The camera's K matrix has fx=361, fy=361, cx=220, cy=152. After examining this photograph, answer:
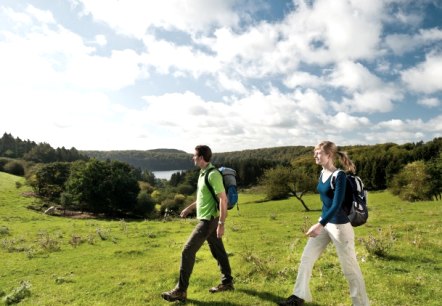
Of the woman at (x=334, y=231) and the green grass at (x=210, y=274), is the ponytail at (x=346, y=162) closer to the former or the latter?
the woman at (x=334, y=231)

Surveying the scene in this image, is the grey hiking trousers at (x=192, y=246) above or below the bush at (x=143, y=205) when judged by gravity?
above

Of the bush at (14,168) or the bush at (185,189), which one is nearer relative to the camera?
the bush at (14,168)

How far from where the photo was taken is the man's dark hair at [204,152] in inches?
309

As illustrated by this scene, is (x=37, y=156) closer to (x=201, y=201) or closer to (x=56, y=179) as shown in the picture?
(x=56, y=179)

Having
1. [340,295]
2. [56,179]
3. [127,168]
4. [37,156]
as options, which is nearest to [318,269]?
[340,295]

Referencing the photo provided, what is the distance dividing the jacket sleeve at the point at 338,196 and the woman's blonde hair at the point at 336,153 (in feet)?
1.01

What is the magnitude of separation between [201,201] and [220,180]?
0.67m

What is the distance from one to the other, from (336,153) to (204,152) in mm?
2777

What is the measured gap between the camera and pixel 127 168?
78.9 meters

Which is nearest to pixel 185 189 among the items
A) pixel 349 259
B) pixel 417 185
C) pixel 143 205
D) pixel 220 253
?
pixel 143 205

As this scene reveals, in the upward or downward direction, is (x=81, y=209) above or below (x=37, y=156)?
below

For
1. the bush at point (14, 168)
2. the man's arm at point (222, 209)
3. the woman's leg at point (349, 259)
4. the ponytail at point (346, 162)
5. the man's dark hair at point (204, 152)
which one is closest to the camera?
the woman's leg at point (349, 259)

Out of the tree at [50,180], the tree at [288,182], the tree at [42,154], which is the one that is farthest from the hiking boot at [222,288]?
the tree at [42,154]

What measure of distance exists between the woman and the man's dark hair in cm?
236
